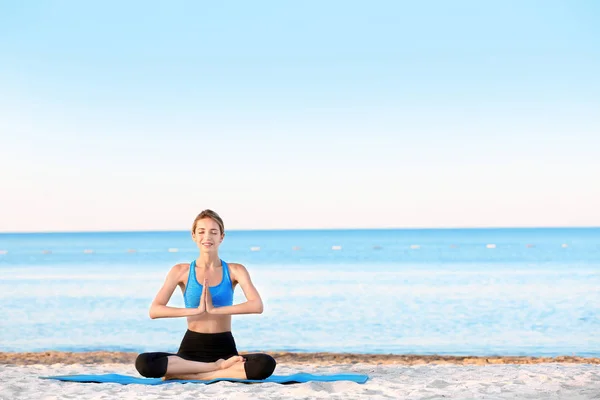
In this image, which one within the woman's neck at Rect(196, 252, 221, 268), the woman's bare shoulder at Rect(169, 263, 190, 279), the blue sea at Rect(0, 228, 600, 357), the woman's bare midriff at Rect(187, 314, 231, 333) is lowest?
the blue sea at Rect(0, 228, 600, 357)

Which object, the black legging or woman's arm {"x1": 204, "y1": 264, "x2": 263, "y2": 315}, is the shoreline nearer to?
the black legging

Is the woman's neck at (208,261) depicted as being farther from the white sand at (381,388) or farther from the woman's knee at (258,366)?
the white sand at (381,388)

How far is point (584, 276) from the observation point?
88.5ft

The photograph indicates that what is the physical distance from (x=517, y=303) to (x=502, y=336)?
4.72 metres

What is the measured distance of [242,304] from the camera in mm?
5742

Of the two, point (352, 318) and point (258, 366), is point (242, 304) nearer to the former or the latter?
point (258, 366)

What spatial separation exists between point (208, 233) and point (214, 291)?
1.39 feet

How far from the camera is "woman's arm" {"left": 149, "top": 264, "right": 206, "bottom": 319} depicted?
18.7 feet

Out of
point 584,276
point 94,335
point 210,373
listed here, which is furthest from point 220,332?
point 584,276

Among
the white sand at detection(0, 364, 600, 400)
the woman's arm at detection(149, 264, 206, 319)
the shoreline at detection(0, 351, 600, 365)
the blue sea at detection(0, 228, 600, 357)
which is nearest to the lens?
the white sand at detection(0, 364, 600, 400)

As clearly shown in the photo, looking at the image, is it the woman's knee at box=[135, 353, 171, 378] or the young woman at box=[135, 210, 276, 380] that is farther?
the woman's knee at box=[135, 353, 171, 378]

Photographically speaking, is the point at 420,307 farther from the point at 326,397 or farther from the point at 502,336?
the point at 326,397

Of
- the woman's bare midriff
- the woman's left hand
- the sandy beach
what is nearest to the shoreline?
the sandy beach

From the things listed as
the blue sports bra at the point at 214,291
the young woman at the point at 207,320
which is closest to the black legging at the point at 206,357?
the young woman at the point at 207,320
